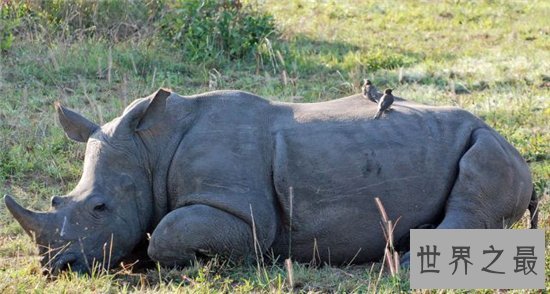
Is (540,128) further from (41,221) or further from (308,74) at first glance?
(41,221)

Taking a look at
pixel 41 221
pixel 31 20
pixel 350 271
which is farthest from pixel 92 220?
pixel 31 20

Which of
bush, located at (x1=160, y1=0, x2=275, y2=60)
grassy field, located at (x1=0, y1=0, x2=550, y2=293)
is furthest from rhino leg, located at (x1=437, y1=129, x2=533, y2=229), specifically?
bush, located at (x1=160, y1=0, x2=275, y2=60)

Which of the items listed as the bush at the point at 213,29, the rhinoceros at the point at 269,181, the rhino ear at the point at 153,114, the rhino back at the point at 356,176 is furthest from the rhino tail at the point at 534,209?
the bush at the point at 213,29

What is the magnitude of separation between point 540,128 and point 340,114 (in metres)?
3.42

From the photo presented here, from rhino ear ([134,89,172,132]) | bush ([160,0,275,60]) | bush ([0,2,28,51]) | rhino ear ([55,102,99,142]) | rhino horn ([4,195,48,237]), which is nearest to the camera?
rhino horn ([4,195,48,237])

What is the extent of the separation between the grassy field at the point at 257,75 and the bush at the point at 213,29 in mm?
50

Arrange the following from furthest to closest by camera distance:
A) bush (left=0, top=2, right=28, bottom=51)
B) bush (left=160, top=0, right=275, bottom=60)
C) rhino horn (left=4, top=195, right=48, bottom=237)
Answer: bush (left=160, top=0, right=275, bottom=60) < bush (left=0, top=2, right=28, bottom=51) < rhino horn (left=4, top=195, right=48, bottom=237)

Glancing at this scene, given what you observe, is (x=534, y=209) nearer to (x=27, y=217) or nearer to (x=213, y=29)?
(x=27, y=217)

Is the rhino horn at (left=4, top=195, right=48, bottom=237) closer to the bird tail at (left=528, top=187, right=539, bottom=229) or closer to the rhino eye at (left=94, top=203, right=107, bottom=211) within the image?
the rhino eye at (left=94, top=203, right=107, bottom=211)

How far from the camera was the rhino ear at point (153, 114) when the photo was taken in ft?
20.9

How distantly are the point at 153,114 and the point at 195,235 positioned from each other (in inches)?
33.3

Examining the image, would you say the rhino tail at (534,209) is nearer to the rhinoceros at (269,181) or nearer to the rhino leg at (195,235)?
the rhinoceros at (269,181)

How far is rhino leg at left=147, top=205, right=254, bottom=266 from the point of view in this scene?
19.8 ft

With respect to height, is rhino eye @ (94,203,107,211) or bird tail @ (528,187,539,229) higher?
rhino eye @ (94,203,107,211)
